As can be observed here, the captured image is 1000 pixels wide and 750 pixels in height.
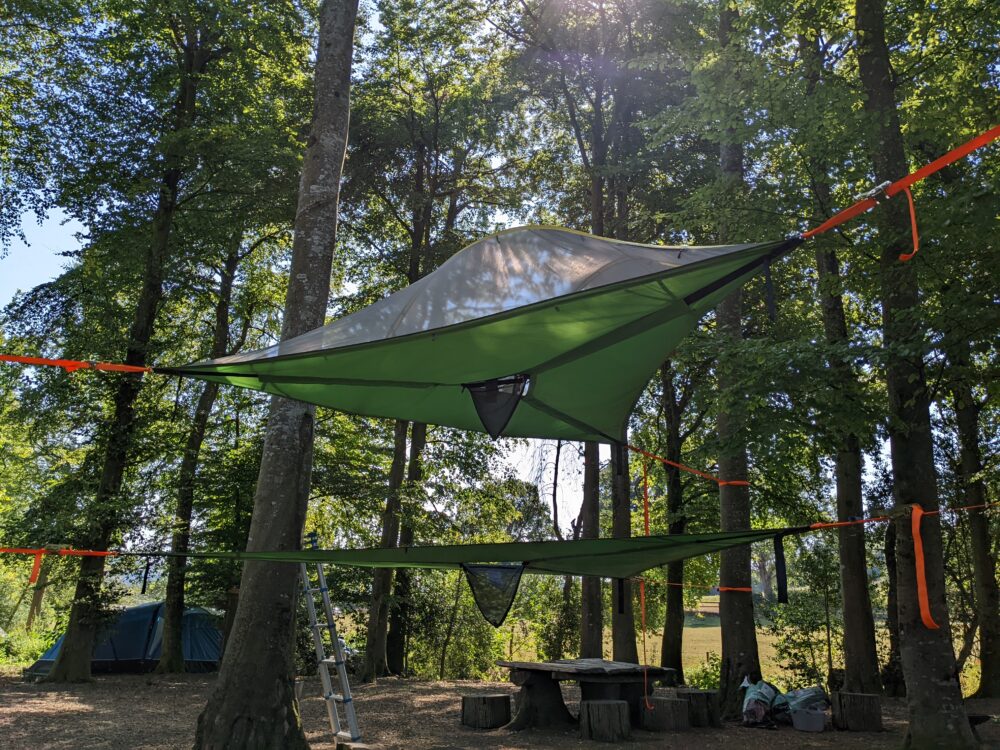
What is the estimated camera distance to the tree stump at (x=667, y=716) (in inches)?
243

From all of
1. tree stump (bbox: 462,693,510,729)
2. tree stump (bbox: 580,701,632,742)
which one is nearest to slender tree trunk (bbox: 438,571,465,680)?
tree stump (bbox: 462,693,510,729)

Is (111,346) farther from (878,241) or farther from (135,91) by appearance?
(878,241)

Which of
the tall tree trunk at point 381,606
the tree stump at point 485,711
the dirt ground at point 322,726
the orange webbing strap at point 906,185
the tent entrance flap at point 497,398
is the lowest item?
the dirt ground at point 322,726

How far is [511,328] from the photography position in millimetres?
3021

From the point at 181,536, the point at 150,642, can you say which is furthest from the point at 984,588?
the point at 150,642

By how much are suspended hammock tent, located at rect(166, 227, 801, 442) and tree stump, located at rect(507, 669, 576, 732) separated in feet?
11.0

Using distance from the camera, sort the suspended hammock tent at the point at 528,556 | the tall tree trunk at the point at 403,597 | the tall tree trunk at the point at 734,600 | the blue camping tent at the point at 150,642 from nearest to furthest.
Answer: the suspended hammock tent at the point at 528,556 < the tall tree trunk at the point at 734,600 < the blue camping tent at the point at 150,642 < the tall tree trunk at the point at 403,597

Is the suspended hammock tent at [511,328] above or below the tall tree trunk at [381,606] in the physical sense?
above

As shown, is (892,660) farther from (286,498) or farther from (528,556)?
(286,498)

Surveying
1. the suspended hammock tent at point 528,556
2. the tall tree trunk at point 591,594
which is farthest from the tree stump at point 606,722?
the tall tree trunk at point 591,594

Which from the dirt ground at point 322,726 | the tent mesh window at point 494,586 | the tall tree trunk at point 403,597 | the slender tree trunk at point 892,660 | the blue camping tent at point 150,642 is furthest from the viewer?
the tall tree trunk at point 403,597

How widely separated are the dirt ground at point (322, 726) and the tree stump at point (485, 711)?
144 millimetres

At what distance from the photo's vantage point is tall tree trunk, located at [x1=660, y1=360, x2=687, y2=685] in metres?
11.7

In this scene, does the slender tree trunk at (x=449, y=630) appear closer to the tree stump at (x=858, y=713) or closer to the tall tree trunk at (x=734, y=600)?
the tall tree trunk at (x=734, y=600)
